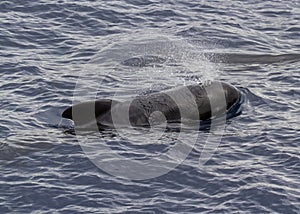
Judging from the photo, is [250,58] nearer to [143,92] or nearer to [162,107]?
[143,92]

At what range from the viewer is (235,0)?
25.4 meters

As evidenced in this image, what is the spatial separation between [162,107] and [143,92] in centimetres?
134

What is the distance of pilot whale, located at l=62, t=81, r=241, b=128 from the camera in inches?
624

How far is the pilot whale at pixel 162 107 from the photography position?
52.0 feet

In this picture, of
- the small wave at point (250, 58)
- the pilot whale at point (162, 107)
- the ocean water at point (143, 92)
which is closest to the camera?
the ocean water at point (143, 92)

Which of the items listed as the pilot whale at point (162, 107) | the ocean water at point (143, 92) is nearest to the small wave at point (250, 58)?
the ocean water at point (143, 92)

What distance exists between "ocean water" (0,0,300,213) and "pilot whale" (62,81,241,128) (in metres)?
0.33

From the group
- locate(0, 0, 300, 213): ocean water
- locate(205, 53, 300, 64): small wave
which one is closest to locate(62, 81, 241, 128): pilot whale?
locate(0, 0, 300, 213): ocean water

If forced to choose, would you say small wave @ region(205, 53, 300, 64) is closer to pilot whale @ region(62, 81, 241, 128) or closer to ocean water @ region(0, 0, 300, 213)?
ocean water @ region(0, 0, 300, 213)

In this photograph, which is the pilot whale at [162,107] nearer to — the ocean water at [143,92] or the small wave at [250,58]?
the ocean water at [143,92]

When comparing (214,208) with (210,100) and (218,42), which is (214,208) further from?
(218,42)

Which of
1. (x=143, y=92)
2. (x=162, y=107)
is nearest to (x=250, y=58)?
(x=143, y=92)

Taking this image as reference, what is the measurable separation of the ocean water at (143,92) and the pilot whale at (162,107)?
33 centimetres

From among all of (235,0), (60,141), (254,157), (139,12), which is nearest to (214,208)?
(254,157)
